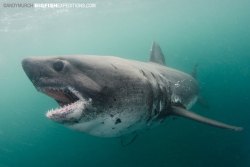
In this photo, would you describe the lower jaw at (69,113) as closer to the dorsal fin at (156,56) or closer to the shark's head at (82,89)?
the shark's head at (82,89)

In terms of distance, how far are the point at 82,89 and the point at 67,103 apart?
40 cm

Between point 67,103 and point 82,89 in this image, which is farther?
point 67,103

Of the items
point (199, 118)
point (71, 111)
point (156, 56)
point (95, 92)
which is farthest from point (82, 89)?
point (156, 56)

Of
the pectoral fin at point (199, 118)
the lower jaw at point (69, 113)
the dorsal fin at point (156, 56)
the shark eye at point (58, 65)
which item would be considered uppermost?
the shark eye at point (58, 65)

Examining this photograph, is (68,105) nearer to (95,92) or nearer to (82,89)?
(82,89)

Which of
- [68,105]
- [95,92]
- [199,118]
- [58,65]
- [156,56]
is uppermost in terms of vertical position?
[58,65]

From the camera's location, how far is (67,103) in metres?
3.78

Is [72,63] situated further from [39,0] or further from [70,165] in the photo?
[39,0]

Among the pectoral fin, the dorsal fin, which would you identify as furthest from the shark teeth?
the dorsal fin

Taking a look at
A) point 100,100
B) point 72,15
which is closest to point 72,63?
point 100,100

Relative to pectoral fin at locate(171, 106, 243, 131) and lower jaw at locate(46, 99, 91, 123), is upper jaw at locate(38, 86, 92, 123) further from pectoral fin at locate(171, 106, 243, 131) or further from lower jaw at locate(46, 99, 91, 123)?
pectoral fin at locate(171, 106, 243, 131)

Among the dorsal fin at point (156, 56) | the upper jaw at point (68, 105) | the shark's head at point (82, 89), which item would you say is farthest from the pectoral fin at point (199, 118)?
the dorsal fin at point (156, 56)

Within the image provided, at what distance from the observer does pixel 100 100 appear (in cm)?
369

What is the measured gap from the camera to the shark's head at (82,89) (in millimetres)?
3463
